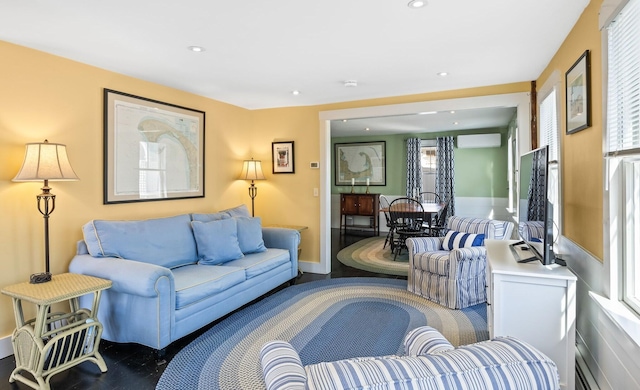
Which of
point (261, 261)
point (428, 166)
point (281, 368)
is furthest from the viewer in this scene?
point (428, 166)

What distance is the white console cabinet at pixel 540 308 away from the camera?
1.93 m

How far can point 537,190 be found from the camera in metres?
2.29

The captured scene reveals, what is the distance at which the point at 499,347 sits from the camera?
0.84 meters

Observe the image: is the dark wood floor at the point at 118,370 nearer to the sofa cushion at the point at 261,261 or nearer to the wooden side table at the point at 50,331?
the wooden side table at the point at 50,331

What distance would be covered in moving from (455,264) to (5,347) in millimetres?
3713

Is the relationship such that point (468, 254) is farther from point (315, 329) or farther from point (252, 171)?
point (252, 171)

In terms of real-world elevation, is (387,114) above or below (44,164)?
above

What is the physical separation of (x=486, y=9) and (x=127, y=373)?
10.7 feet

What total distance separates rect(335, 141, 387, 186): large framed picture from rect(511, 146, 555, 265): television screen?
215 inches

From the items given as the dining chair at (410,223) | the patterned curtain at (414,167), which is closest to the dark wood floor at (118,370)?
the dining chair at (410,223)

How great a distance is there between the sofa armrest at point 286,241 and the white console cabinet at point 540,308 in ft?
8.03

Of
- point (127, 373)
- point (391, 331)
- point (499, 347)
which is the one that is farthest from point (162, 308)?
point (499, 347)

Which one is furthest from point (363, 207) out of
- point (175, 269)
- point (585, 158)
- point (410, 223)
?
point (585, 158)

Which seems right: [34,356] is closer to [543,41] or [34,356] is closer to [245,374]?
[245,374]
